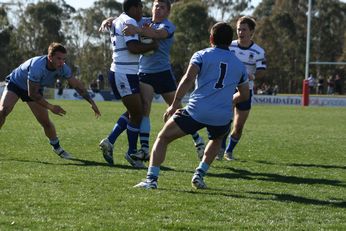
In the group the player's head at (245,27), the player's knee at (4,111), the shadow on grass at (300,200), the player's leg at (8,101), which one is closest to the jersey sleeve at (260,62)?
the player's head at (245,27)

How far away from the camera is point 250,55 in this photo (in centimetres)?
1173

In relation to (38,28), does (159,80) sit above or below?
above

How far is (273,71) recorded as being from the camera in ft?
235

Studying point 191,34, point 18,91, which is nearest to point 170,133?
point 18,91

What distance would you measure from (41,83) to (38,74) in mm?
233

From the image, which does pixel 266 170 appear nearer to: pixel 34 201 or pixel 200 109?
pixel 200 109

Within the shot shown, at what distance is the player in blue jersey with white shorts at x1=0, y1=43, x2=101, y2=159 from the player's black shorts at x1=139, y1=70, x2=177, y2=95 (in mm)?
819

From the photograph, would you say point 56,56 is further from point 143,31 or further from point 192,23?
point 192,23

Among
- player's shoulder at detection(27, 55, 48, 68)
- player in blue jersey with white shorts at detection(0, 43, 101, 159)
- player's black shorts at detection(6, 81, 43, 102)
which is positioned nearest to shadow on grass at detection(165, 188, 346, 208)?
player in blue jersey with white shorts at detection(0, 43, 101, 159)

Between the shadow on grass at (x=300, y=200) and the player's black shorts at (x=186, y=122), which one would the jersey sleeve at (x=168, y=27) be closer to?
the player's black shorts at (x=186, y=122)

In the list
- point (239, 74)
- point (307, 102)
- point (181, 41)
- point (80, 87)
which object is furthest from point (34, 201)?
point (181, 41)

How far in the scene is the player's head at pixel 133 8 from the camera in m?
9.84

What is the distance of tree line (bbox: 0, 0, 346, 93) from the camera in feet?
234

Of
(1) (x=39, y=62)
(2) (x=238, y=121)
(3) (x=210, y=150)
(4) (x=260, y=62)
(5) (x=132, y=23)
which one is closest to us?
(3) (x=210, y=150)
